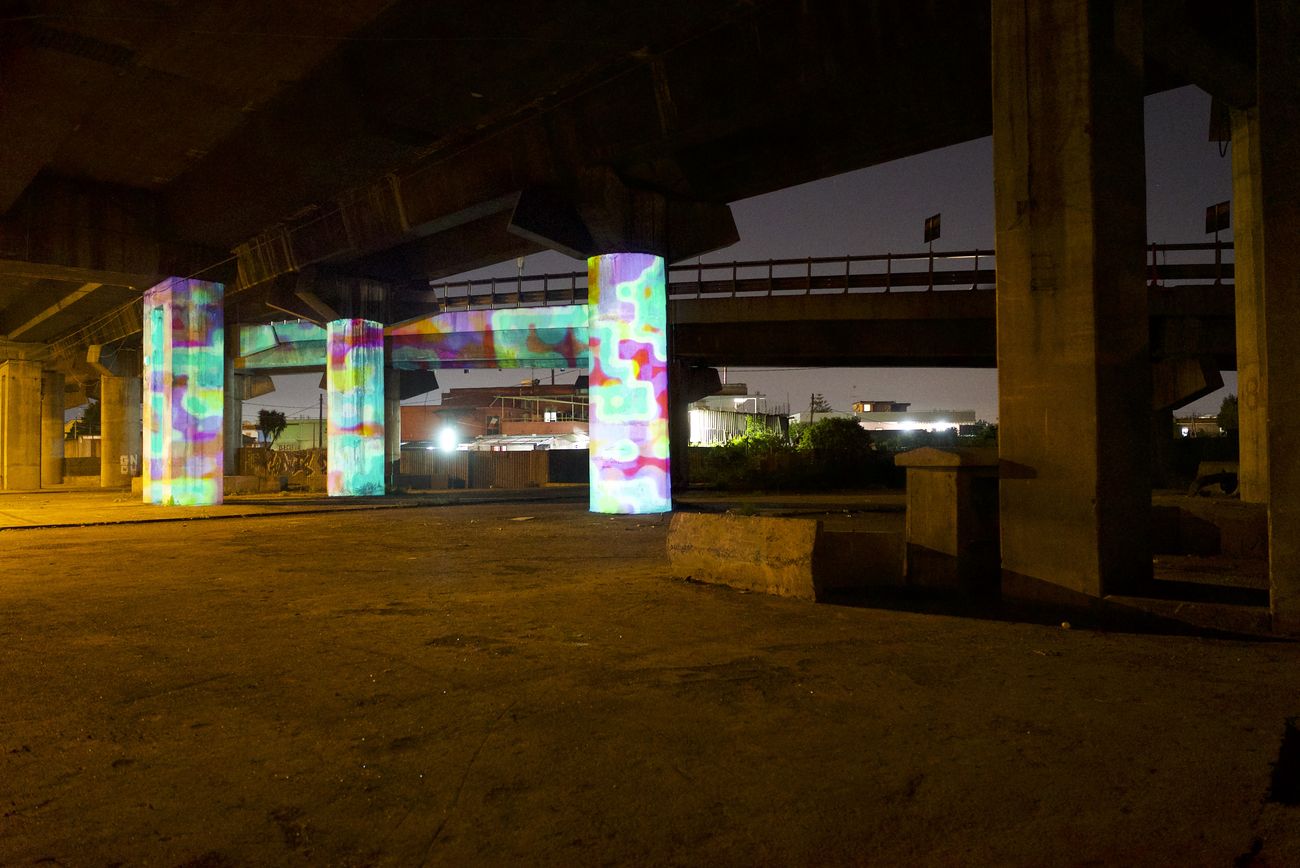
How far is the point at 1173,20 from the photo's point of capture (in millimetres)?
8672

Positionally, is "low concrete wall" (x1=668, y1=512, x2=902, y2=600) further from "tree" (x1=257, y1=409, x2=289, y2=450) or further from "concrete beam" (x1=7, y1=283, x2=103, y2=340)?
"tree" (x1=257, y1=409, x2=289, y2=450)

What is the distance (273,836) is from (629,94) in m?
14.2

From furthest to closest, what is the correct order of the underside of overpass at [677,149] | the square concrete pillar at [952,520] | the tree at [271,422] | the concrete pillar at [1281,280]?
1. the tree at [271,422]
2. the square concrete pillar at [952,520]
3. the underside of overpass at [677,149]
4. the concrete pillar at [1281,280]

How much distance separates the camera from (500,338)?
33.1 metres

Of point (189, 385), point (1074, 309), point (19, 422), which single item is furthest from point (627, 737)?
point (19, 422)

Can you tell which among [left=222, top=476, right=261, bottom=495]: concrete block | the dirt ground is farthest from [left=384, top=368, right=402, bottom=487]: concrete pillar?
the dirt ground

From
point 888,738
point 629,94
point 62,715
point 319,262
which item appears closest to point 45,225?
point 319,262

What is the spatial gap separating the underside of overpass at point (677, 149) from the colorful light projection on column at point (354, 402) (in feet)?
3.01

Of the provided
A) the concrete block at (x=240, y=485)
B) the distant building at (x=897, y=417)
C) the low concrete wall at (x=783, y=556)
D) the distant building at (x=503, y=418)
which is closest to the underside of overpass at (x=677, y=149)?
the low concrete wall at (x=783, y=556)

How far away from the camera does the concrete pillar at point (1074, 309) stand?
7.47 m

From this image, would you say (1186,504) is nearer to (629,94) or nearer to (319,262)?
(629,94)

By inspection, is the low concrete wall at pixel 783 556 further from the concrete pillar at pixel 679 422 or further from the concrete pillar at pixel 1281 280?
the concrete pillar at pixel 679 422

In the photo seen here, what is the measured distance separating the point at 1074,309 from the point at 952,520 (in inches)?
89.6

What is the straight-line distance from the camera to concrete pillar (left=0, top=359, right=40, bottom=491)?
130 feet
